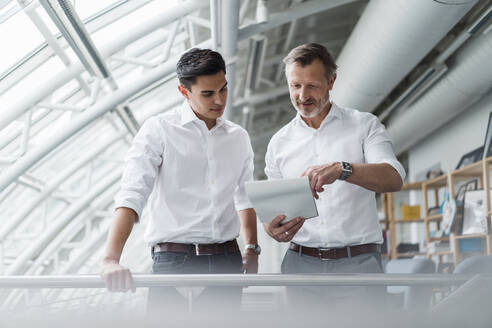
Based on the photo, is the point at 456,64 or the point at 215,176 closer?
the point at 215,176

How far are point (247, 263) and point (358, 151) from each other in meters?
0.63

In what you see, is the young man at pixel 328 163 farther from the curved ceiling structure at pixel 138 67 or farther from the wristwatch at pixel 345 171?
the curved ceiling structure at pixel 138 67

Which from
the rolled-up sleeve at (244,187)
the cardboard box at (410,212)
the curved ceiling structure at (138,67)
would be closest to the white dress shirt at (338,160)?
the rolled-up sleeve at (244,187)

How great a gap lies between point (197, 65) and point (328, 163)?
0.60 meters

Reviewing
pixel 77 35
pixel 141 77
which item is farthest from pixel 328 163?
pixel 141 77

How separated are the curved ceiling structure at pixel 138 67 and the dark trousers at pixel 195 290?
0.27 meters

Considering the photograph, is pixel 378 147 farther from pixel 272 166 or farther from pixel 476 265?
pixel 476 265

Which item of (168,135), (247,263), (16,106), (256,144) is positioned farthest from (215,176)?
(256,144)

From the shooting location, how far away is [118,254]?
5.28 ft

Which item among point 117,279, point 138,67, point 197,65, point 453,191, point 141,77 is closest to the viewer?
point 117,279

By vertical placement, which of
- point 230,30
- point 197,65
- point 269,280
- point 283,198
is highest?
point 230,30

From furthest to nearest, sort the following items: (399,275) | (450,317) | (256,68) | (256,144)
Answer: (256,144), (256,68), (399,275), (450,317)

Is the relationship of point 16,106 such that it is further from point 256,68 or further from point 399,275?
point 399,275

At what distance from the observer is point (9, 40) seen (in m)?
5.18
